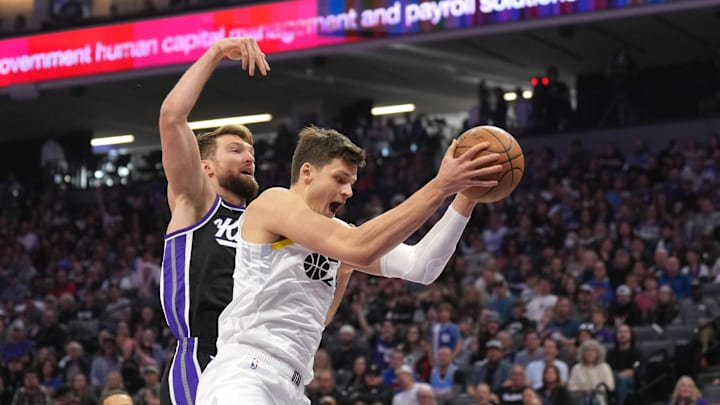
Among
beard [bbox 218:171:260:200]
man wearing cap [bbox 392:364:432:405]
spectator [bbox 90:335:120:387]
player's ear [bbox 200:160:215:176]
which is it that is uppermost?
player's ear [bbox 200:160:215:176]

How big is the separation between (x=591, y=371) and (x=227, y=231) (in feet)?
27.1

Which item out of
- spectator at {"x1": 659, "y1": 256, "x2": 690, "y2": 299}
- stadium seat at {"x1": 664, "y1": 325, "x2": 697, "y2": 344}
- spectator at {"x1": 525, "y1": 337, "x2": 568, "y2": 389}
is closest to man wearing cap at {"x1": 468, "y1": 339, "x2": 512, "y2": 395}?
spectator at {"x1": 525, "y1": 337, "x2": 568, "y2": 389}

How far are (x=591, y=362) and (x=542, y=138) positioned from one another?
9.60 metres

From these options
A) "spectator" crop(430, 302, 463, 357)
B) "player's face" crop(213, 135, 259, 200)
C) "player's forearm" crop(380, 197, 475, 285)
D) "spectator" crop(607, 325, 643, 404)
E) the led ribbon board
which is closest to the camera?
"player's forearm" crop(380, 197, 475, 285)

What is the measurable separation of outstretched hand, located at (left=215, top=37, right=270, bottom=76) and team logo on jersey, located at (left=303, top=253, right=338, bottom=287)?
87cm

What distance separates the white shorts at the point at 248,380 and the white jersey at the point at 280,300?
4 cm

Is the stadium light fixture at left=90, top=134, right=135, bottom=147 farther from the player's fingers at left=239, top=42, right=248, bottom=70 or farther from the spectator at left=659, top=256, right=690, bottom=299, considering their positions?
the player's fingers at left=239, top=42, right=248, bottom=70

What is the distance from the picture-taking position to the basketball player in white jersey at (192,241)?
5457 millimetres

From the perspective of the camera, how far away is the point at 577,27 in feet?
73.9

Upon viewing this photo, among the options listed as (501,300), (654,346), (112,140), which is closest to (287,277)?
(654,346)

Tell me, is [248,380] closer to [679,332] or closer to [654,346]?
[654,346]

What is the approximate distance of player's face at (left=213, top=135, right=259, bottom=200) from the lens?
5762 mm

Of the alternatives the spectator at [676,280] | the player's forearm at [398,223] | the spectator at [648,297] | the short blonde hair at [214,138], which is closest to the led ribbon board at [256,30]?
the spectator at [676,280]

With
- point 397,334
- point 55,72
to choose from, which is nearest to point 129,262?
point 55,72
